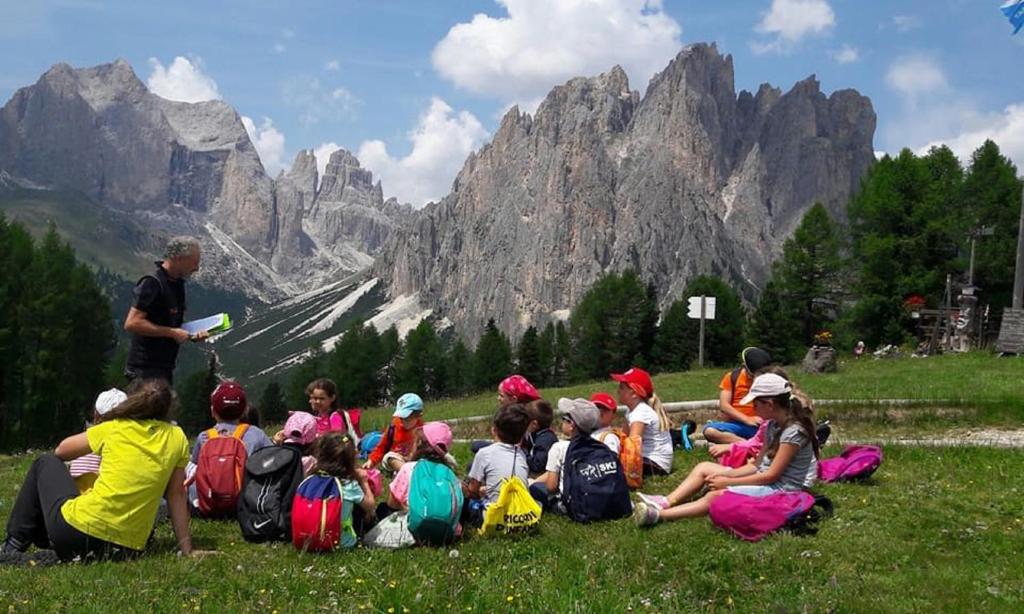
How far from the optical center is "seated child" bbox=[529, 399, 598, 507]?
9.09 m

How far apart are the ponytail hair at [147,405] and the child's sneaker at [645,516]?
5.03 metres

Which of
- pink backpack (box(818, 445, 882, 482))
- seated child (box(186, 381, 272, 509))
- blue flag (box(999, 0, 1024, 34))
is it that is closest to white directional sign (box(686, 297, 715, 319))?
blue flag (box(999, 0, 1024, 34))

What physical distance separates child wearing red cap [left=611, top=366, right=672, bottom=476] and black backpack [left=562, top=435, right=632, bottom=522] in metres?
2.51

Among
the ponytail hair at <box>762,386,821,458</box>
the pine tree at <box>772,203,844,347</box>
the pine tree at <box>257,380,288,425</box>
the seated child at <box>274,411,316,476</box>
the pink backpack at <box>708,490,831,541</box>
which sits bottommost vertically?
the pine tree at <box>257,380,288,425</box>

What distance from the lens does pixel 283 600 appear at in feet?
18.6

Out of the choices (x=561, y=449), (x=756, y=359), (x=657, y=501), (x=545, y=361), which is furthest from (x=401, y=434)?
(x=545, y=361)

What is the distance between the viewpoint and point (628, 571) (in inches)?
254

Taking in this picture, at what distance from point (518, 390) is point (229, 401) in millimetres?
4547

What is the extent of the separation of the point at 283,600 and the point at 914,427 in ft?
50.4

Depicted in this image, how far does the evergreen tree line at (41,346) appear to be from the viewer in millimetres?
42312

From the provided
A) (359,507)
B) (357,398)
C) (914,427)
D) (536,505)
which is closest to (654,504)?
(536,505)

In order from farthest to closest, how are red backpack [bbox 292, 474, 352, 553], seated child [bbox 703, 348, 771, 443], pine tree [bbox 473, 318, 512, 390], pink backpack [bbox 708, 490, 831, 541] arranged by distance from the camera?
pine tree [bbox 473, 318, 512, 390], seated child [bbox 703, 348, 771, 443], pink backpack [bbox 708, 490, 831, 541], red backpack [bbox 292, 474, 352, 553]

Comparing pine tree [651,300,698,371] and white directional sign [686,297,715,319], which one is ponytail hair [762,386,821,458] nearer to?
white directional sign [686,297,715,319]

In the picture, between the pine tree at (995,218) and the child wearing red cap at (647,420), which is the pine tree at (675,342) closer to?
the pine tree at (995,218)
